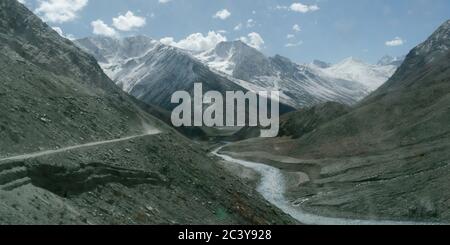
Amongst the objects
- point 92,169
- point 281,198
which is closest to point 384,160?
point 281,198

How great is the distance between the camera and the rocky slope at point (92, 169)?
29.6m

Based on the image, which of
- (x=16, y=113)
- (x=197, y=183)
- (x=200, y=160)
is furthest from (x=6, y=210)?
(x=200, y=160)

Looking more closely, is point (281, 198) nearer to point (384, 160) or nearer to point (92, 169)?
point (384, 160)

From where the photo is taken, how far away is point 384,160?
88.8m

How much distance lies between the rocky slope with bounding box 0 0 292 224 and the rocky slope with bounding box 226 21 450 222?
62.0 ft

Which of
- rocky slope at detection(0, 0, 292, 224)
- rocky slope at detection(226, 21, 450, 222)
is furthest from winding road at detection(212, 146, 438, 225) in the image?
rocky slope at detection(0, 0, 292, 224)

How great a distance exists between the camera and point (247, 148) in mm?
157000

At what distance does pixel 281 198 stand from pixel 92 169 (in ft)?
158

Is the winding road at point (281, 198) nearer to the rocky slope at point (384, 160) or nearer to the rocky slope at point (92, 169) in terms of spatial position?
the rocky slope at point (384, 160)

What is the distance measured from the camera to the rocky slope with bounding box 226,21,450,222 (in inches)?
2527

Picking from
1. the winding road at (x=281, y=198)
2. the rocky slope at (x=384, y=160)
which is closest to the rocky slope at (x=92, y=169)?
the winding road at (x=281, y=198)

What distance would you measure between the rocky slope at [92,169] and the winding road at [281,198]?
12256mm

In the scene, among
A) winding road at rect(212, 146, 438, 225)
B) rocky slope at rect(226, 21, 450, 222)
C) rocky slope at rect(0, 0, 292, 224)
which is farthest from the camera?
rocky slope at rect(226, 21, 450, 222)

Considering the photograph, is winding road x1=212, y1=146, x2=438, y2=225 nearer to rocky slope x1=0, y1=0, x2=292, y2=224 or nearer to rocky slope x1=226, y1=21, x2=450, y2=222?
rocky slope x1=226, y1=21, x2=450, y2=222
